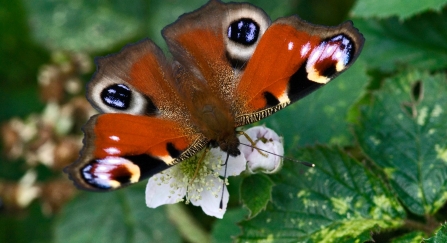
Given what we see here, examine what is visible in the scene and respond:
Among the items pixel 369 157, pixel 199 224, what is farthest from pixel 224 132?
pixel 199 224

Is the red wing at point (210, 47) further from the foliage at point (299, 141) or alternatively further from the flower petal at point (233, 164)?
the foliage at point (299, 141)

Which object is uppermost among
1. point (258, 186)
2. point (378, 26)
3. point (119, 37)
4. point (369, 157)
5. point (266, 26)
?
point (119, 37)

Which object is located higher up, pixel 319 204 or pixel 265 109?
pixel 265 109

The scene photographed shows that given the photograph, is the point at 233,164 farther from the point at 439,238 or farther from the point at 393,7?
the point at 393,7

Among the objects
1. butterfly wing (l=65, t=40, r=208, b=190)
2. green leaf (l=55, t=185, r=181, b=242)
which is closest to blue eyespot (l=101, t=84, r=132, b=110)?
butterfly wing (l=65, t=40, r=208, b=190)

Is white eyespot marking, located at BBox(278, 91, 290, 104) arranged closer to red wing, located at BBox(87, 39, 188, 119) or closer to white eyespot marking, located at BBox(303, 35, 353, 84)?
white eyespot marking, located at BBox(303, 35, 353, 84)

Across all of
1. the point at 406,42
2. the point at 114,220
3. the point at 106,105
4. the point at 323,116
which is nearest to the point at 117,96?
the point at 106,105

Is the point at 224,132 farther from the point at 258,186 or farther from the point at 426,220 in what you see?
the point at 426,220
